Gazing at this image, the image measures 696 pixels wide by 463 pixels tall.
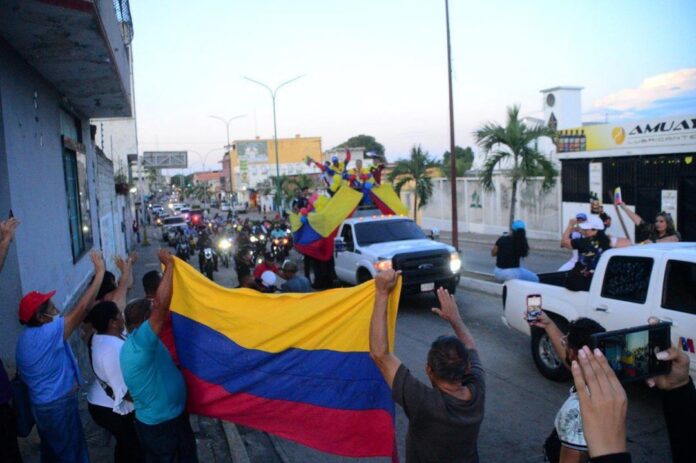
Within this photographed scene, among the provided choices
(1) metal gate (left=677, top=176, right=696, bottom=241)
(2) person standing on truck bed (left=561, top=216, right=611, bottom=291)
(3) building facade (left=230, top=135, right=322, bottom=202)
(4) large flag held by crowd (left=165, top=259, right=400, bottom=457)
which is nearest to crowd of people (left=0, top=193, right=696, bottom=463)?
(4) large flag held by crowd (left=165, top=259, right=400, bottom=457)

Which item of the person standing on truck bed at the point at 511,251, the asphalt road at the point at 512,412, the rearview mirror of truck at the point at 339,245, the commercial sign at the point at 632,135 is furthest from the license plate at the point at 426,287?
the commercial sign at the point at 632,135

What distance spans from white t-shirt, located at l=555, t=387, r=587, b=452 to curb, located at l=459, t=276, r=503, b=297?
9606mm

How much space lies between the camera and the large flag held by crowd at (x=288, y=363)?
4.05 meters

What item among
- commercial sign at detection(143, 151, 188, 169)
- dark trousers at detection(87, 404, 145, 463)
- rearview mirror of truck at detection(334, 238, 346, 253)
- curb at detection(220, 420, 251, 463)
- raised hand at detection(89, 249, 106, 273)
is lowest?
curb at detection(220, 420, 251, 463)

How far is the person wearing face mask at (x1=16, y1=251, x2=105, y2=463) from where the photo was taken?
4062 mm

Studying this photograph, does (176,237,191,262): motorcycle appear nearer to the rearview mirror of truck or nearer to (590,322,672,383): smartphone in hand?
the rearview mirror of truck

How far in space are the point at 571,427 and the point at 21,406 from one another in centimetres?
380

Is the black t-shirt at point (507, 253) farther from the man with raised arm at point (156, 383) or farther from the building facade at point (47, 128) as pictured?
the man with raised arm at point (156, 383)

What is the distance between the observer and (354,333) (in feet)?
13.4

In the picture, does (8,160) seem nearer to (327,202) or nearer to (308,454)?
(308,454)

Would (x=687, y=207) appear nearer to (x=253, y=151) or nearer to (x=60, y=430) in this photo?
(x=60, y=430)

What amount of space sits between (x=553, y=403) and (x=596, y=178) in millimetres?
18295

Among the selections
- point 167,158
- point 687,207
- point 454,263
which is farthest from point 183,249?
point 167,158

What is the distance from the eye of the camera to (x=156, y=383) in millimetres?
3842
